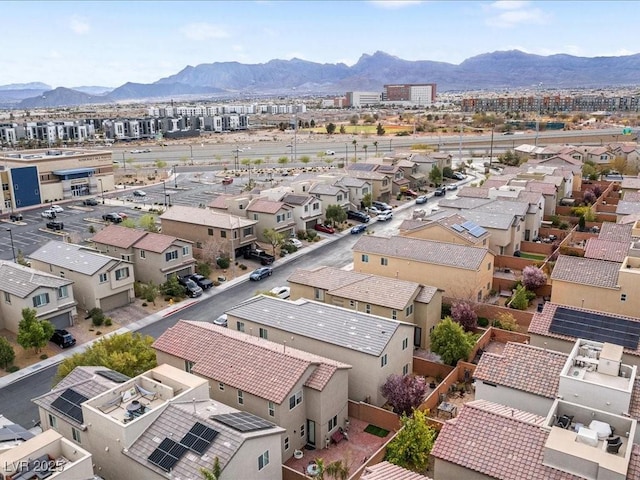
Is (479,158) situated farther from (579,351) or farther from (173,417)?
(173,417)

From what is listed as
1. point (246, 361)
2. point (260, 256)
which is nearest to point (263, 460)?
point (246, 361)

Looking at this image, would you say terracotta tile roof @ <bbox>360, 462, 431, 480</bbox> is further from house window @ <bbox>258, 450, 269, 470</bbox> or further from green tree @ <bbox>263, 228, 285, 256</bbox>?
green tree @ <bbox>263, 228, 285, 256</bbox>

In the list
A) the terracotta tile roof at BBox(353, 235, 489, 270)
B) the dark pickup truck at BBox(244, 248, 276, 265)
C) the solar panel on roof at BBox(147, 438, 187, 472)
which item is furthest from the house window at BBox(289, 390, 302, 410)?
the dark pickup truck at BBox(244, 248, 276, 265)

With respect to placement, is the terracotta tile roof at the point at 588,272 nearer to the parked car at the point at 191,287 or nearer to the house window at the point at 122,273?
the parked car at the point at 191,287

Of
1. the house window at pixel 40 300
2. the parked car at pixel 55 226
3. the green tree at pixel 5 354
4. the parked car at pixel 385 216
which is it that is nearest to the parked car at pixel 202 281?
the house window at pixel 40 300

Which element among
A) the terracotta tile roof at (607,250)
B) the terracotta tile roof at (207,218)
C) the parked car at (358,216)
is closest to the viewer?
the terracotta tile roof at (607,250)

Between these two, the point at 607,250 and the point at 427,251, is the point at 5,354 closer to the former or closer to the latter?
the point at 427,251
